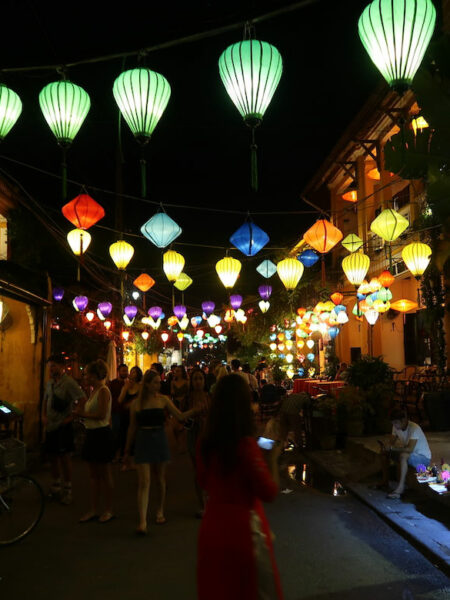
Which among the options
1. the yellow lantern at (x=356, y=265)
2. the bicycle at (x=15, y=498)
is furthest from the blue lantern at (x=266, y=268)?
the bicycle at (x=15, y=498)

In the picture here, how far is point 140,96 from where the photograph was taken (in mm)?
6453

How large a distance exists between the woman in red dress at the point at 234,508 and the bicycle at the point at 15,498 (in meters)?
3.50

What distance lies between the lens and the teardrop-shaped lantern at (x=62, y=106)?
6711 mm

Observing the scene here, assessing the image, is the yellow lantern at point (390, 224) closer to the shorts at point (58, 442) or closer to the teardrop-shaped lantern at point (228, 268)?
the teardrop-shaped lantern at point (228, 268)

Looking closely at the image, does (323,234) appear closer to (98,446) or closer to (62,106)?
(62,106)

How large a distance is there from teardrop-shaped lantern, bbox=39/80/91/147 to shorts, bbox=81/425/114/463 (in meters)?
3.87

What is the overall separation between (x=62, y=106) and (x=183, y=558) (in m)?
5.58

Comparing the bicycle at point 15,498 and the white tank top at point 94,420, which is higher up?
the white tank top at point 94,420

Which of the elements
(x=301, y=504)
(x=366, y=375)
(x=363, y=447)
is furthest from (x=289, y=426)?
(x=301, y=504)

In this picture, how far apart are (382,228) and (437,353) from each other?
5885 mm

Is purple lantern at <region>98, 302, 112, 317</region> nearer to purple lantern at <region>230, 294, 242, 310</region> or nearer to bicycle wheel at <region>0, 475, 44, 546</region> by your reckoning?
purple lantern at <region>230, 294, 242, 310</region>

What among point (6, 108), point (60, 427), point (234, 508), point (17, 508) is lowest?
point (17, 508)

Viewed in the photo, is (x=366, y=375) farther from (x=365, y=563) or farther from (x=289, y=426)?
(x=365, y=563)

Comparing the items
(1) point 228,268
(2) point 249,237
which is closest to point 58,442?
(2) point 249,237
